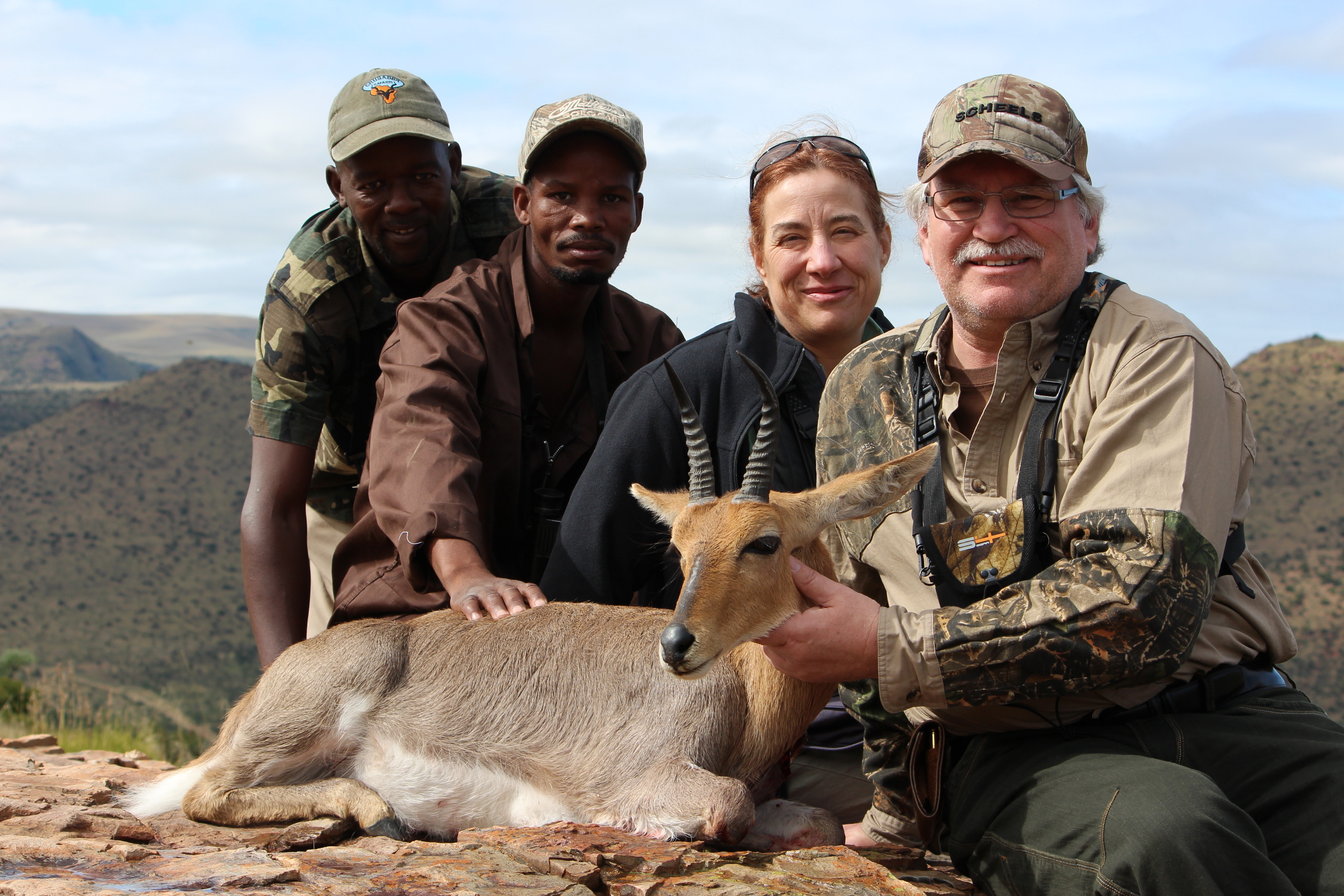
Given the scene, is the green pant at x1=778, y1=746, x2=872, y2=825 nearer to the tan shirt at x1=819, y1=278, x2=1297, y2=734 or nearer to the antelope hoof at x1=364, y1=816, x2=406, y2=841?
the tan shirt at x1=819, y1=278, x2=1297, y2=734

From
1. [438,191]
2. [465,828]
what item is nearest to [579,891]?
[465,828]

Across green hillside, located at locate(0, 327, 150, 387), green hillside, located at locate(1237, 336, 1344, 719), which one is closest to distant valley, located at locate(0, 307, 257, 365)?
green hillside, located at locate(0, 327, 150, 387)

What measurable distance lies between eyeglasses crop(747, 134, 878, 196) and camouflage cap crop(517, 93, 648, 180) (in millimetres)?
934

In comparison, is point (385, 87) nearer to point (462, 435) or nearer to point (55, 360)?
point (462, 435)

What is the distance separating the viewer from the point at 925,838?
541cm

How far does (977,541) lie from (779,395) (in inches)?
70.5

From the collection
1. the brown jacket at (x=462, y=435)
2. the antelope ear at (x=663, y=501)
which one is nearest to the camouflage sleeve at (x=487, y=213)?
the brown jacket at (x=462, y=435)

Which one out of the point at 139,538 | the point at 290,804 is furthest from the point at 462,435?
the point at 139,538

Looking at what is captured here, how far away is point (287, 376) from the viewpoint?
7.72 metres

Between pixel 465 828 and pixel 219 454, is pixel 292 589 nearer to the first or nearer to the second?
pixel 465 828

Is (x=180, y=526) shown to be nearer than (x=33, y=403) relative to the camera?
Yes

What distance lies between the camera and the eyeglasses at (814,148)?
6762mm

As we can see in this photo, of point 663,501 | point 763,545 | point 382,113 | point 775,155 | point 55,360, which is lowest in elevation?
point 763,545

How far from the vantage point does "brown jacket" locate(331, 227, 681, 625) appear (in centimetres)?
626
